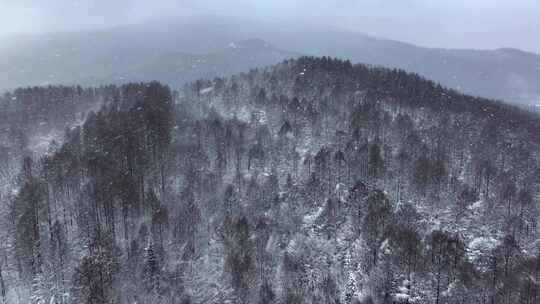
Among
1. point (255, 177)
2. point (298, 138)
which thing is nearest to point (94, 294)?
→ point (255, 177)

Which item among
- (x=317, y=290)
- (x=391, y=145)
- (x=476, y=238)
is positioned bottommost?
(x=317, y=290)

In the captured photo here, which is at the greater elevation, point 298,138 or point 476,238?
point 298,138

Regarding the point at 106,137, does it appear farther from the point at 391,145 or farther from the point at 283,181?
the point at 391,145

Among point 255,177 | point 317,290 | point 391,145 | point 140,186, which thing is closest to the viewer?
point 317,290

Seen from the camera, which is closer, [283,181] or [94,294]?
[94,294]

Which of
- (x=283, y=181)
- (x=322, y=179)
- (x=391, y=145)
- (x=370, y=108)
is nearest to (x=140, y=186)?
(x=283, y=181)

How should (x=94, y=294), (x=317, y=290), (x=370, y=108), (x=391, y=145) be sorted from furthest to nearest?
(x=370, y=108), (x=391, y=145), (x=317, y=290), (x=94, y=294)

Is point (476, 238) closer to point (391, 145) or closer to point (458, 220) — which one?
point (458, 220)
